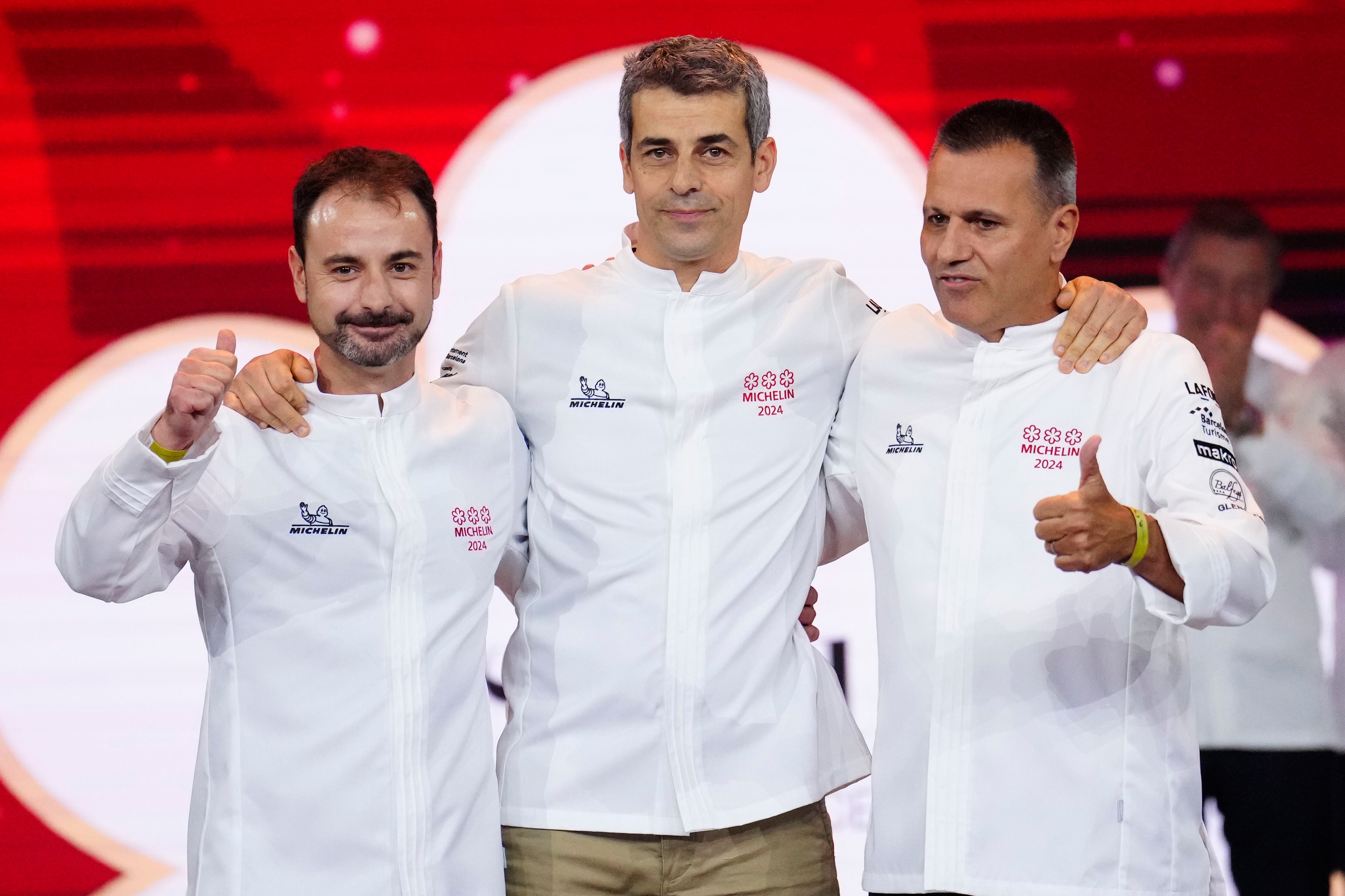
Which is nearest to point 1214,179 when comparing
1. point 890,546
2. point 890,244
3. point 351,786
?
point 890,244

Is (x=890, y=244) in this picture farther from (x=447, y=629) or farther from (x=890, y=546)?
(x=447, y=629)

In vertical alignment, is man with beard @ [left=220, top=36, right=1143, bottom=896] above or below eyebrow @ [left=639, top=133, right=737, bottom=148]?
below

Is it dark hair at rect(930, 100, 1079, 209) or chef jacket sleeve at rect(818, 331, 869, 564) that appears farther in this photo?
chef jacket sleeve at rect(818, 331, 869, 564)

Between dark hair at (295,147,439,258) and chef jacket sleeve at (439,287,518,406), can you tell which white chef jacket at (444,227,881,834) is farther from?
dark hair at (295,147,439,258)

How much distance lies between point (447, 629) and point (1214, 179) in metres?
2.79

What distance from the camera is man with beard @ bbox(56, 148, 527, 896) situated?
2131mm

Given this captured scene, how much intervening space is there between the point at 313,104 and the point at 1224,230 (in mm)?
2738

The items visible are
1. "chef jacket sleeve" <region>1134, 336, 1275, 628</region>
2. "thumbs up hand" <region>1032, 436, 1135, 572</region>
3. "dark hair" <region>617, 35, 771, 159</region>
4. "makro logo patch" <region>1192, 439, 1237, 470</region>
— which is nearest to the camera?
"thumbs up hand" <region>1032, 436, 1135, 572</region>

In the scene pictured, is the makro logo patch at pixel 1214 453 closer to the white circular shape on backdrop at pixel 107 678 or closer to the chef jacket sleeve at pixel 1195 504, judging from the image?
the chef jacket sleeve at pixel 1195 504

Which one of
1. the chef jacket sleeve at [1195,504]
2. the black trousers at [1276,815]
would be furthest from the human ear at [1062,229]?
the black trousers at [1276,815]

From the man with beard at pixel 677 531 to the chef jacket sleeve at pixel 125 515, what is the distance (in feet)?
0.95

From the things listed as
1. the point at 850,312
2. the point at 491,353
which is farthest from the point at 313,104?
the point at 850,312

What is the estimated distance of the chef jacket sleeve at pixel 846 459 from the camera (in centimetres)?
255

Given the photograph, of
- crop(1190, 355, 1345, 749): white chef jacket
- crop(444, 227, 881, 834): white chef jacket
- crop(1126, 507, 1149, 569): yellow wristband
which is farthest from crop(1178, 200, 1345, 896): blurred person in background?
crop(1126, 507, 1149, 569): yellow wristband
